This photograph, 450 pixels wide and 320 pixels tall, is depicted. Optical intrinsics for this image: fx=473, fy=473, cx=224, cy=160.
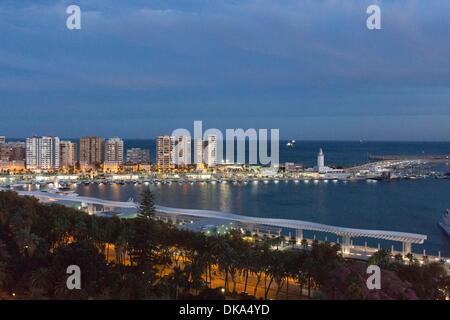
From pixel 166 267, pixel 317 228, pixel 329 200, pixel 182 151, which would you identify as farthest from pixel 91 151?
pixel 166 267

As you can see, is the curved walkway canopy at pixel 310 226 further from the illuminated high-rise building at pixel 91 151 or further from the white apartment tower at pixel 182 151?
the illuminated high-rise building at pixel 91 151

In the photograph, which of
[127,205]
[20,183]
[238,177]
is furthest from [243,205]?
[20,183]

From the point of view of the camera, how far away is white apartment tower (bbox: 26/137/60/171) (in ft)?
116

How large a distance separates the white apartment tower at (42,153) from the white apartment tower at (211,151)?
11705 mm

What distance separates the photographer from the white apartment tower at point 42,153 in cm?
3534

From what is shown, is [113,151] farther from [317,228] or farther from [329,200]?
[317,228]

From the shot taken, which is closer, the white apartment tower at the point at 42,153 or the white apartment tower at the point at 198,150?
the white apartment tower at the point at 42,153

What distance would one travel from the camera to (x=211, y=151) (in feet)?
131

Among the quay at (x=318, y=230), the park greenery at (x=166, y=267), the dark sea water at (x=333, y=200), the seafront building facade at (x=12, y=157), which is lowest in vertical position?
the dark sea water at (x=333, y=200)

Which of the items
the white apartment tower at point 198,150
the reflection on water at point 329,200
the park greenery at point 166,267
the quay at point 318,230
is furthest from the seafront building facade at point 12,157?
the park greenery at point 166,267

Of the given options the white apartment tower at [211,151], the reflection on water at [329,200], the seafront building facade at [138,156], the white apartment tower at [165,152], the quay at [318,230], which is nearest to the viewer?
the quay at [318,230]

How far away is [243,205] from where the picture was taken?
1983 cm

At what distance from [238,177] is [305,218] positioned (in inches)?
569
